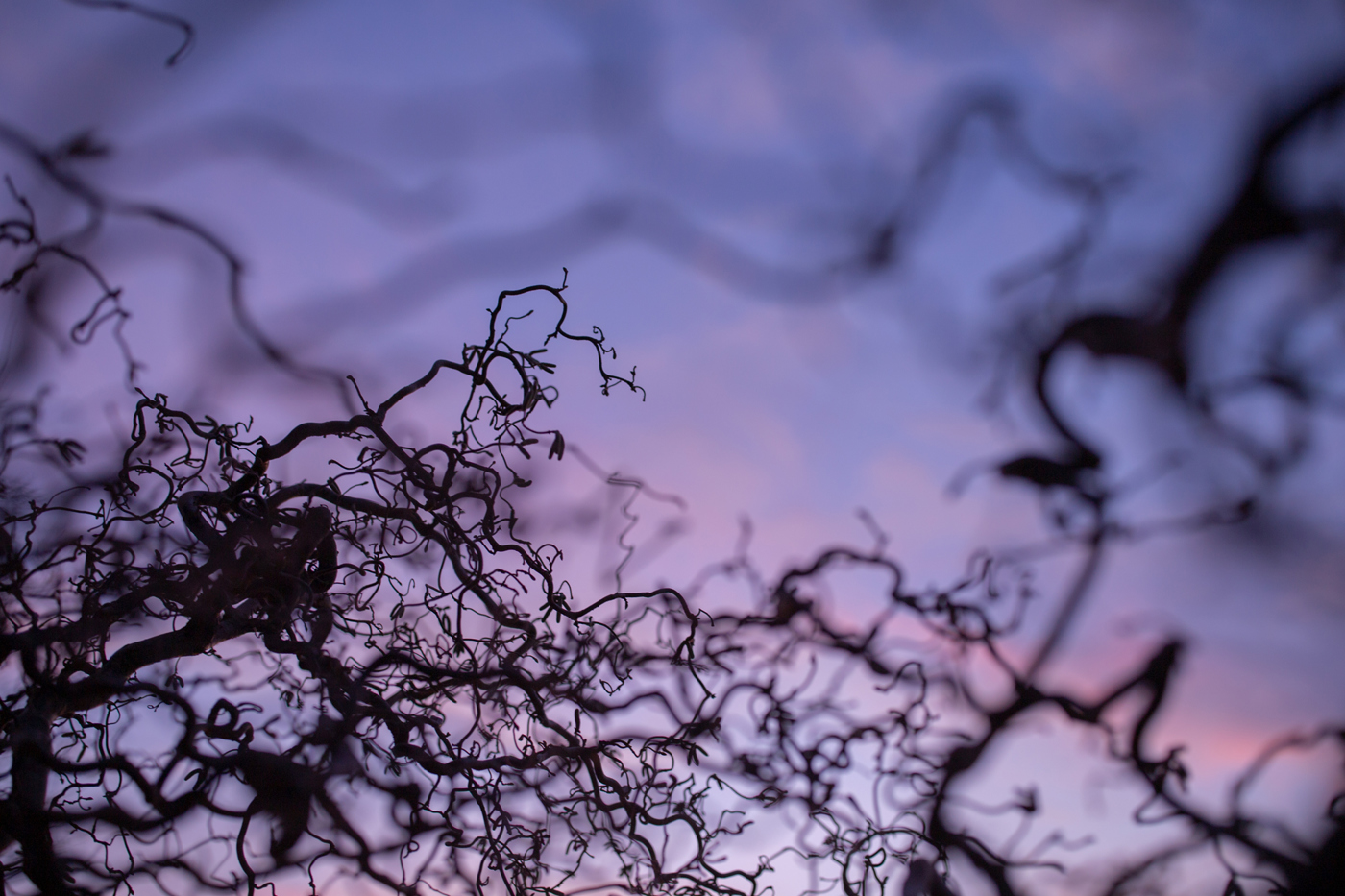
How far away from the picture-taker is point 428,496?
2.83 metres

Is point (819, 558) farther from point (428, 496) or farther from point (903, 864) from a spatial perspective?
point (428, 496)

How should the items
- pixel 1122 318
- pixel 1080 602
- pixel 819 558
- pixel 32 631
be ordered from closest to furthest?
pixel 1122 318 < pixel 32 631 < pixel 1080 602 < pixel 819 558

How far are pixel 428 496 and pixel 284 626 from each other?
579mm

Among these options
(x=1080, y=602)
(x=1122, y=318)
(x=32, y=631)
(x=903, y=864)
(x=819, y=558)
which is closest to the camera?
(x=1122, y=318)

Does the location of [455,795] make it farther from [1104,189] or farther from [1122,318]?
[1104,189]

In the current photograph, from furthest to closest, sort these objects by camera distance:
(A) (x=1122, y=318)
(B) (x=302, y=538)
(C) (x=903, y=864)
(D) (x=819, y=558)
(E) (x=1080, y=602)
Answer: (D) (x=819, y=558)
(C) (x=903, y=864)
(E) (x=1080, y=602)
(B) (x=302, y=538)
(A) (x=1122, y=318)

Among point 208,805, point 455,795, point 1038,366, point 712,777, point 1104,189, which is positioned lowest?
point 208,805

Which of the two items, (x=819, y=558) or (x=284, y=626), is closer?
(x=284, y=626)

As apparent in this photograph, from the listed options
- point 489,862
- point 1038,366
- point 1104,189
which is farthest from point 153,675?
point 1104,189

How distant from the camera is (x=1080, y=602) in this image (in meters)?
2.97

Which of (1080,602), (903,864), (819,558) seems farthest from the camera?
(819,558)

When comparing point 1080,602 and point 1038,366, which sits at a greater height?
point 1038,366

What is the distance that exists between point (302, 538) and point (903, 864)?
2.40 metres

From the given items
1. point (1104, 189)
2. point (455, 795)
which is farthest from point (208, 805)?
point (1104, 189)
